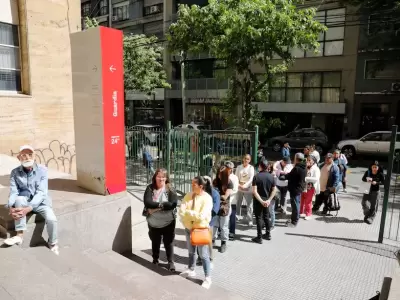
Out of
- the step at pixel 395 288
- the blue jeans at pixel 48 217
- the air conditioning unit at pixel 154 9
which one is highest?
the air conditioning unit at pixel 154 9

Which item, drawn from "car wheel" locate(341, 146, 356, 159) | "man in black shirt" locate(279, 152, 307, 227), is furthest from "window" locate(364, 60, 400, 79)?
"man in black shirt" locate(279, 152, 307, 227)

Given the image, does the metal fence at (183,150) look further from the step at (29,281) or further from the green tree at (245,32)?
the step at (29,281)

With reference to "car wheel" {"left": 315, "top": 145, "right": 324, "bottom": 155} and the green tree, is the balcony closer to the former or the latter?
"car wheel" {"left": 315, "top": 145, "right": 324, "bottom": 155}

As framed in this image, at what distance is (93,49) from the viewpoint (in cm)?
470

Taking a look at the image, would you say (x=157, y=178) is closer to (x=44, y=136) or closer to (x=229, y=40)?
(x=44, y=136)

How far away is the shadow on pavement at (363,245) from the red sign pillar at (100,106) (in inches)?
155

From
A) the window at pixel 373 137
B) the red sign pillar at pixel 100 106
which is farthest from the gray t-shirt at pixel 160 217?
the window at pixel 373 137

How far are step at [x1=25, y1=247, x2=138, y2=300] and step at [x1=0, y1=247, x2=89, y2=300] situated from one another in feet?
0.38

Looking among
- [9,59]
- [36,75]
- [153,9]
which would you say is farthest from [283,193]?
[153,9]

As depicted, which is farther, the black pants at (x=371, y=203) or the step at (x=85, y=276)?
the black pants at (x=371, y=203)

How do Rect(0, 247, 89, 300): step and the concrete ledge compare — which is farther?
the concrete ledge

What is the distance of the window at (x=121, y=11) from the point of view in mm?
32259

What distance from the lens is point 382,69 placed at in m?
19.6

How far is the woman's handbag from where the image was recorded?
448cm
